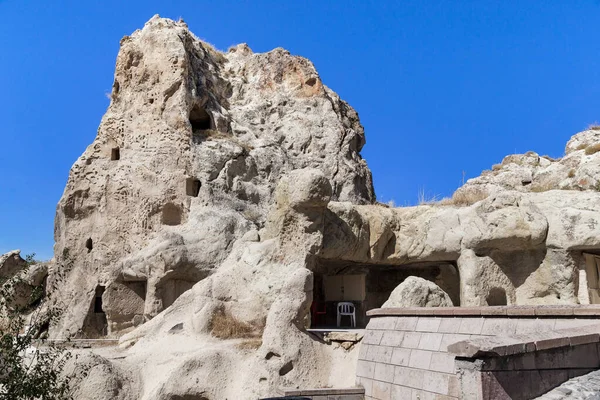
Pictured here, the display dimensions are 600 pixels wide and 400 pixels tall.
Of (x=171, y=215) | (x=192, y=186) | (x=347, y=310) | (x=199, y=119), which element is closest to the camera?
(x=347, y=310)

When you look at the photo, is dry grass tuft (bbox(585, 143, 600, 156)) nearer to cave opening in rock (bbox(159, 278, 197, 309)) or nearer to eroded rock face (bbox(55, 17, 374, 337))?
eroded rock face (bbox(55, 17, 374, 337))

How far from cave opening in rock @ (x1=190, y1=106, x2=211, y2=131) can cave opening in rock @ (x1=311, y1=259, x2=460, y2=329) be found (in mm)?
5672

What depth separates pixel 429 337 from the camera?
7.14 m

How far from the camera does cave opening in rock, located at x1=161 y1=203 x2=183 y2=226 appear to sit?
48.1 ft

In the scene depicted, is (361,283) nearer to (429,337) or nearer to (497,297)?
(497,297)

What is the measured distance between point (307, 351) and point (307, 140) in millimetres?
10146

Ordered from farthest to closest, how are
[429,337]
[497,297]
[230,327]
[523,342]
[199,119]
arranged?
[199,119], [497,297], [230,327], [429,337], [523,342]

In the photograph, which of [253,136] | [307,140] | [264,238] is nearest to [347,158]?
[307,140]

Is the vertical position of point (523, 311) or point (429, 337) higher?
point (523, 311)

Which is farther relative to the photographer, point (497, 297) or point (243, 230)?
point (243, 230)

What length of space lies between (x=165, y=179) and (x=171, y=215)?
3.14 feet

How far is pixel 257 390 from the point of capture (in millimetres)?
8445

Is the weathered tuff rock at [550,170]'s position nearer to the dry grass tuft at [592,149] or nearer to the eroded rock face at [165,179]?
the dry grass tuft at [592,149]

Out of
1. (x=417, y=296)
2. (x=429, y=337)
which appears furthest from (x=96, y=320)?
(x=429, y=337)
